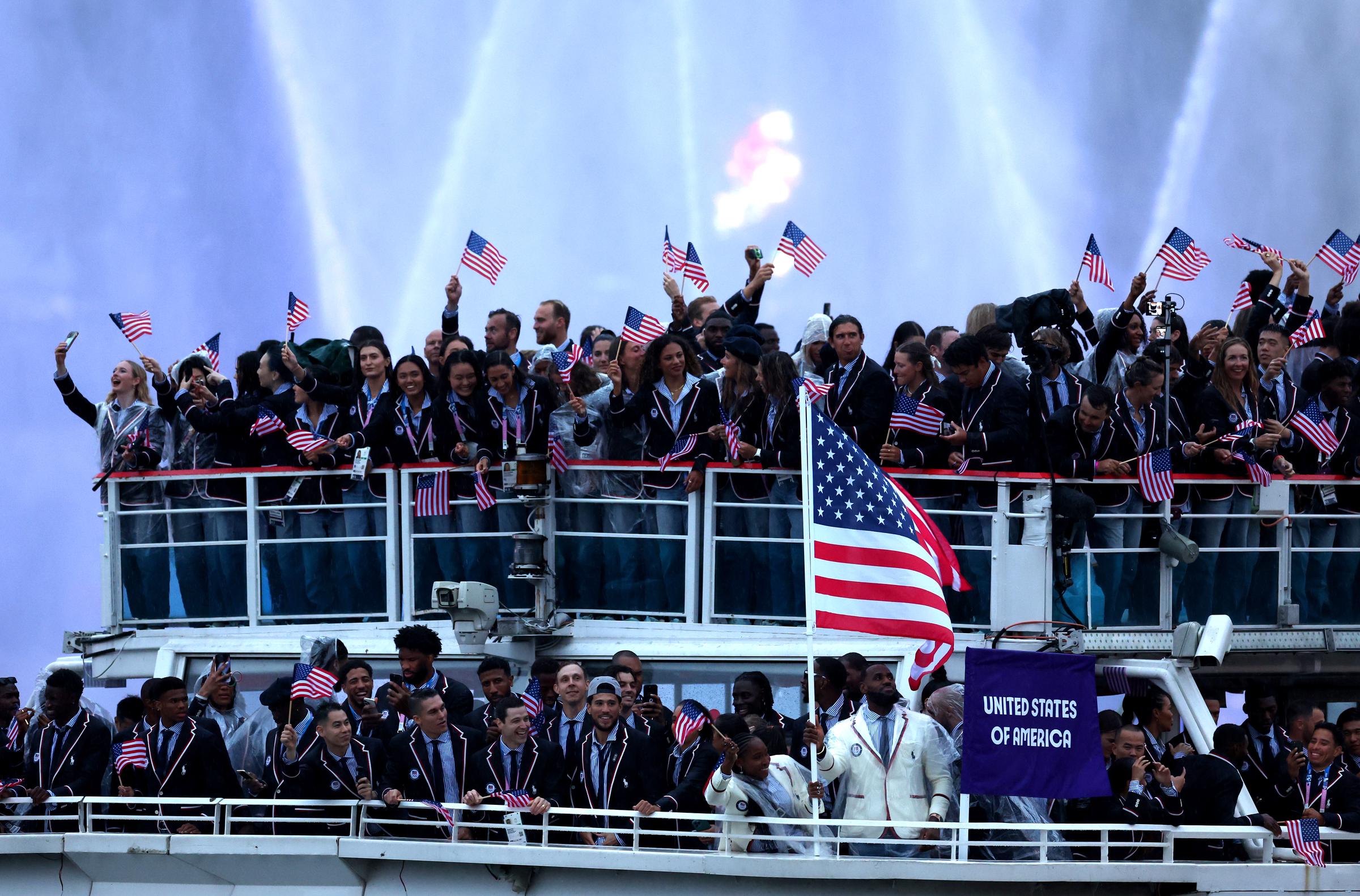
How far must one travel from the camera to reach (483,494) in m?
16.2

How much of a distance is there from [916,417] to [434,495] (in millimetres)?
3891

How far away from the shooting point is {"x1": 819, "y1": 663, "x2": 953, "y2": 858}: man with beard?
1294cm

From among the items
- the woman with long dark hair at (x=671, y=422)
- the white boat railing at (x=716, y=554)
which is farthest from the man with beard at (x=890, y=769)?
the woman with long dark hair at (x=671, y=422)

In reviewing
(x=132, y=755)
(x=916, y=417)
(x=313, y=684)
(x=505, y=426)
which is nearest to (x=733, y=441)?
(x=916, y=417)

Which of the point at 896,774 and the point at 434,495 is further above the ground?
the point at 434,495

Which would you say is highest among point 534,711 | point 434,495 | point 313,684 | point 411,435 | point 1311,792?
point 411,435

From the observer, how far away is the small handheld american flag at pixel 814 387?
606 inches

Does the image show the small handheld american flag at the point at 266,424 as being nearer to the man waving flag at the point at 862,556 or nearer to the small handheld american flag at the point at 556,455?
the small handheld american flag at the point at 556,455

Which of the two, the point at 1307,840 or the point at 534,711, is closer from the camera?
the point at 1307,840

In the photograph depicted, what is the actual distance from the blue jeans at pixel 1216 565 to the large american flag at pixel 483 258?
7121 millimetres

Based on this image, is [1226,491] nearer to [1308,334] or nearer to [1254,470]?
[1254,470]

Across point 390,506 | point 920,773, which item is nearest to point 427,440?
point 390,506

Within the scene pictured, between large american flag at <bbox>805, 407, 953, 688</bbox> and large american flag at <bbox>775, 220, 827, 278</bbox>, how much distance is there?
559 centimetres

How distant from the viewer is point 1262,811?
14617 millimetres
